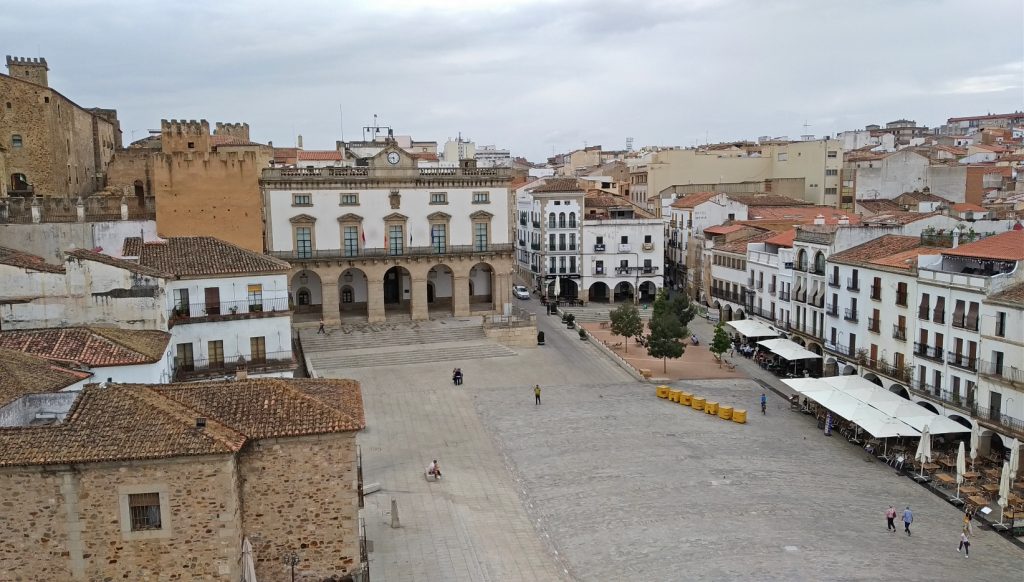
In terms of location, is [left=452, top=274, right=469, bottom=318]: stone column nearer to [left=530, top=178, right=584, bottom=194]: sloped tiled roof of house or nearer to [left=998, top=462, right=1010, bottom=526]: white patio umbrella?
[left=530, top=178, right=584, bottom=194]: sloped tiled roof of house

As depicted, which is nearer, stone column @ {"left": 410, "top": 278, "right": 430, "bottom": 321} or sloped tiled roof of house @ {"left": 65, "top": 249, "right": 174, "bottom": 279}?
sloped tiled roof of house @ {"left": 65, "top": 249, "right": 174, "bottom": 279}

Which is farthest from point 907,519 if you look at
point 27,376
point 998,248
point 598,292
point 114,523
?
point 598,292

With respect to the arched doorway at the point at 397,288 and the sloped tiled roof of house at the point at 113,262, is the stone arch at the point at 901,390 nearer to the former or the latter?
the arched doorway at the point at 397,288

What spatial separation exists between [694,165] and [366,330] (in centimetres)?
4813

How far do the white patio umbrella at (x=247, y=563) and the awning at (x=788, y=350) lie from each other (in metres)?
32.1

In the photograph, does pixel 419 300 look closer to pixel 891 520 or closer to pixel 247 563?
pixel 891 520

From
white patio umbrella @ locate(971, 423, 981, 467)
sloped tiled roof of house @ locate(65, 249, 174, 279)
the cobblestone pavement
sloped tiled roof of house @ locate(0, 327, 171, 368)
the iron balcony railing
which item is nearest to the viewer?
the cobblestone pavement

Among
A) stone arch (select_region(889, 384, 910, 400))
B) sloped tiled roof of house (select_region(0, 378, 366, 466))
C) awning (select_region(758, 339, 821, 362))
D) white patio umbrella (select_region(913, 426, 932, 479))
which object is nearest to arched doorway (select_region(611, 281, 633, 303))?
awning (select_region(758, 339, 821, 362))

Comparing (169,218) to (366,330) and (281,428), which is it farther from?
(281,428)

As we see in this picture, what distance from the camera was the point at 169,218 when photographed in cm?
4366

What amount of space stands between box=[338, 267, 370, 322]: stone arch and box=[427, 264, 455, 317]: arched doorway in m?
4.36

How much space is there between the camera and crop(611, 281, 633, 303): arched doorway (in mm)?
66375

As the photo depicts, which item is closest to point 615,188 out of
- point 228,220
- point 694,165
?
point 694,165

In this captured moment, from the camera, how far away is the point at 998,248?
109 feet
